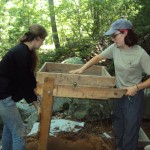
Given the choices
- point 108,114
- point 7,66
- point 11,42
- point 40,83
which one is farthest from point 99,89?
point 11,42

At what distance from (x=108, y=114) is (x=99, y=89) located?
2.93m

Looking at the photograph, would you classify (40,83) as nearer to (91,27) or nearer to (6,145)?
(6,145)

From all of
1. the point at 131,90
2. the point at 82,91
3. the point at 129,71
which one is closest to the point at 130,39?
the point at 129,71

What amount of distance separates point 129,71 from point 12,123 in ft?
5.16

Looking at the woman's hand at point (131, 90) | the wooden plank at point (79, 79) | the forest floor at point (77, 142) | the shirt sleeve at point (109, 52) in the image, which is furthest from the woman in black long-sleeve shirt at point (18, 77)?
the woman's hand at point (131, 90)

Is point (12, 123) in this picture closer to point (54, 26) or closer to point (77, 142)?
point (77, 142)

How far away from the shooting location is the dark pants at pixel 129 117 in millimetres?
3879

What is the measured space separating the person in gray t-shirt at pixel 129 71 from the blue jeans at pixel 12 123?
994 millimetres

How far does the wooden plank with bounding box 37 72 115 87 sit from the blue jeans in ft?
1.51

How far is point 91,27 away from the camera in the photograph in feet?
33.3

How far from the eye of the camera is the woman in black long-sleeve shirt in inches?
136

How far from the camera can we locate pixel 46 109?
3.48 m

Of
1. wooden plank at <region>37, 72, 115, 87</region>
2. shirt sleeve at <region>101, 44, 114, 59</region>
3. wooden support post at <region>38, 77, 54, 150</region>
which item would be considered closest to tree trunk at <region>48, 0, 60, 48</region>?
shirt sleeve at <region>101, 44, 114, 59</region>

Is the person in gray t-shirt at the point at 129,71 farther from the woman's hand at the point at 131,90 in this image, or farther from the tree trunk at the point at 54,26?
the tree trunk at the point at 54,26
